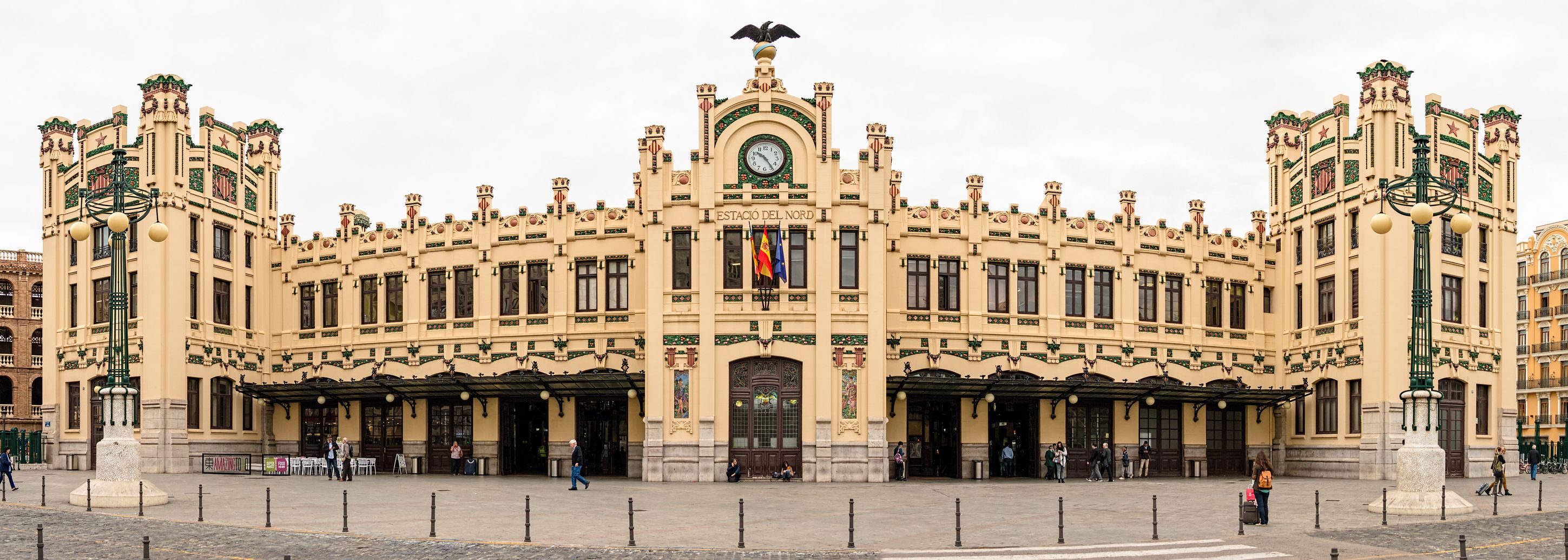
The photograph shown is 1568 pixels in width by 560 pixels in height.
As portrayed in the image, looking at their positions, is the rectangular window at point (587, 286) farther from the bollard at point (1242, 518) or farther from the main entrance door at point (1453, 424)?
the main entrance door at point (1453, 424)

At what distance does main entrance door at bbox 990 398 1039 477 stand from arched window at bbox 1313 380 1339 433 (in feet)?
33.8

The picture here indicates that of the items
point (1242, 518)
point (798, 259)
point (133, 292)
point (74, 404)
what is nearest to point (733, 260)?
point (798, 259)

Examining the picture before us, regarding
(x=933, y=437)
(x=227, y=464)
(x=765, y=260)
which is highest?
(x=765, y=260)

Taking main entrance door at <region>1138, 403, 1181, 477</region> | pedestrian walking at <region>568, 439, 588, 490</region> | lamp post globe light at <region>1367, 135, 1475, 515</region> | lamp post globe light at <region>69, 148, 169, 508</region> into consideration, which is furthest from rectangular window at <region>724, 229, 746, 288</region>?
lamp post globe light at <region>1367, 135, 1475, 515</region>

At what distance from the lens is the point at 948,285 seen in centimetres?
4844

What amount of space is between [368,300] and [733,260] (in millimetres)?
15914

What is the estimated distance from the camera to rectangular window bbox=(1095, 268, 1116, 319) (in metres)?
50.2

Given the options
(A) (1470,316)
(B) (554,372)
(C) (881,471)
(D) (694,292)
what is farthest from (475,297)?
(A) (1470,316)

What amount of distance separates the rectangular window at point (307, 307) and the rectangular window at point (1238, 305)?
34668 mm

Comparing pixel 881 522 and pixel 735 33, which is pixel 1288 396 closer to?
pixel 735 33

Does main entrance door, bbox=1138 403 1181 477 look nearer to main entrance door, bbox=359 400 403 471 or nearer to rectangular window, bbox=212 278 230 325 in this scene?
main entrance door, bbox=359 400 403 471

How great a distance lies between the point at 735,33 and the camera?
46.7m

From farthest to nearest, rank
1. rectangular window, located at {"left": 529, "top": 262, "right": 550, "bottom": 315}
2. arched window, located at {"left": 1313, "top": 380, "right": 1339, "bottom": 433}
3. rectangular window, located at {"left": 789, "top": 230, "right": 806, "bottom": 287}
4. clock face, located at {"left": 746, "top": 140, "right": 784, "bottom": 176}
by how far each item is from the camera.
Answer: rectangular window, located at {"left": 529, "top": 262, "right": 550, "bottom": 315}
arched window, located at {"left": 1313, "top": 380, "right": 1339, "bottom": 433}
clock face, located at {"left": 746, "top": 140, "right": 784, "bottom": 176}
rectangular window, located at {"left": 789, "top": 230, "right": 806, "bottom": 287}

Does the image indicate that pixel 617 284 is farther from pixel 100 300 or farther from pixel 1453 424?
pixel 1453 424
